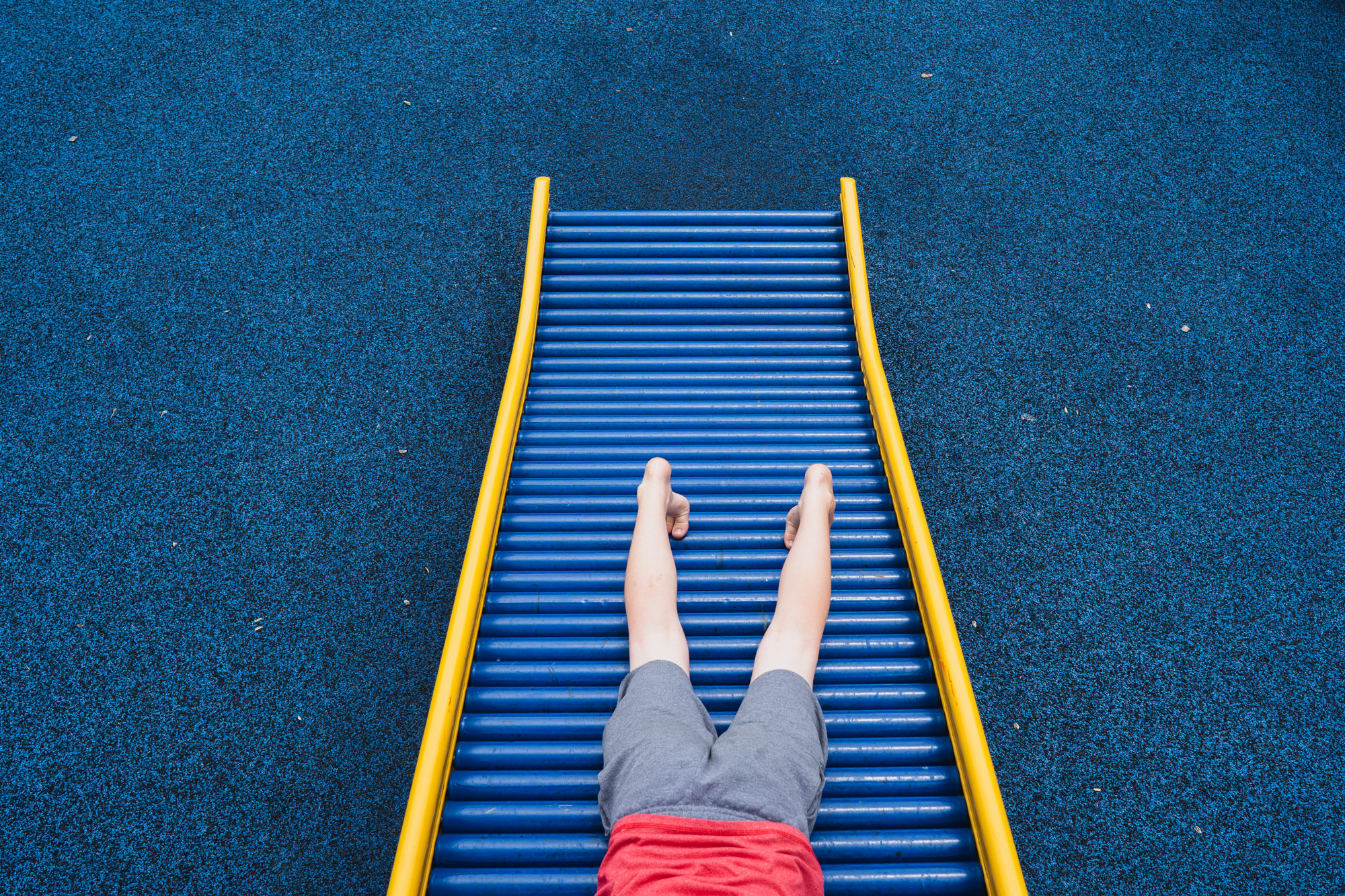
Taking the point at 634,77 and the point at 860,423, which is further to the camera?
the point at 634,77

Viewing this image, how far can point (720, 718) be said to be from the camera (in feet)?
5.09

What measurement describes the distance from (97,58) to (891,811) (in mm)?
4604

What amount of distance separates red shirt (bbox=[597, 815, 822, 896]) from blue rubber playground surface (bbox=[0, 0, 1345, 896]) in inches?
37.9

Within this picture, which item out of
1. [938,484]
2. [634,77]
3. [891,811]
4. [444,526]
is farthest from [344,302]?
[891,811]

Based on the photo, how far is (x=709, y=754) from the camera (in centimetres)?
128

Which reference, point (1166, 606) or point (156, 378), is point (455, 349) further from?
point (1166, 606)

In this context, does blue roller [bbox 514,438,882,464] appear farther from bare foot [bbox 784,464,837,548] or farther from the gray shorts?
the gray shorts

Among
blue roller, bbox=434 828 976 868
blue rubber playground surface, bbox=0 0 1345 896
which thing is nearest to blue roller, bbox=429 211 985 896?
blue roller, bbox=434 828 976 868

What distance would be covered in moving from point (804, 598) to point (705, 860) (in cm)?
60

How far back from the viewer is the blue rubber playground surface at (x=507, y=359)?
1.85m

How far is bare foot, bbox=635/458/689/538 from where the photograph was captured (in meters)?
1.73

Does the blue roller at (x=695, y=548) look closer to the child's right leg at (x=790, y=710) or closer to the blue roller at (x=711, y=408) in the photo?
the blue roller at (x=711, y=408)

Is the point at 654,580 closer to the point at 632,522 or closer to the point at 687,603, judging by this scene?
the point at 687,603

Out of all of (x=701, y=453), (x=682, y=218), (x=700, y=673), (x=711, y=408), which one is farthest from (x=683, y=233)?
(x=700, y=673)
